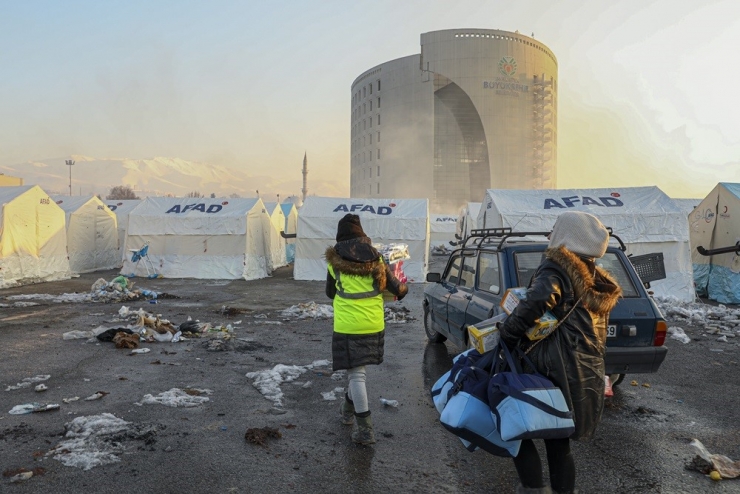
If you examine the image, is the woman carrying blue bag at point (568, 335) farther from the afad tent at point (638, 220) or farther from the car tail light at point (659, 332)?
the afad tent at point (638, 220)

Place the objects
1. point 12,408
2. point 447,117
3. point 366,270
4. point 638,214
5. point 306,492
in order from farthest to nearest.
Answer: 1. point 447,117
2. point 638,214
3. point 12,408
4. point 366,270
5. point 306,492

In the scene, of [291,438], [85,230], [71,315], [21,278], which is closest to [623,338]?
[291,438]

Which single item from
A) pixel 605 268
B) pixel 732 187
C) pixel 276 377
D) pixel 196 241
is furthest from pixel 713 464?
pixel 196 241

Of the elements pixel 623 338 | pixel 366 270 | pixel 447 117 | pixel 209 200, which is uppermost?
pixel 447 117

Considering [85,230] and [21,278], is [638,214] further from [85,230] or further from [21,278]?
[85,230]

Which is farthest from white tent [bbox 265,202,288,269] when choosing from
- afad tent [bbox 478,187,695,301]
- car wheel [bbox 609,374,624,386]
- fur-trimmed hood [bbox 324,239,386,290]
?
fur-trimmed hood [bbox 324,239,386,290]

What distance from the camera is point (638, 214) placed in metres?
15.0

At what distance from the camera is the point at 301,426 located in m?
4.84

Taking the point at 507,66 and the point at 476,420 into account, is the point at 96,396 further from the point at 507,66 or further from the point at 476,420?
the point at 507,66

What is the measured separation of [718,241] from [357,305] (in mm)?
14772

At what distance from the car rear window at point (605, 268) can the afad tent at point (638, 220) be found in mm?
8780

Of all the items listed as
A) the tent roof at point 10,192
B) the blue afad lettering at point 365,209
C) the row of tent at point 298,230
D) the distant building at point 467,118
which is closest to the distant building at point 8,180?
the row of tent at point 298,230

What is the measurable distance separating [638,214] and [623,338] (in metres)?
11.2

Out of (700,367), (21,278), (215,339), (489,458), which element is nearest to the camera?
(489,458)
